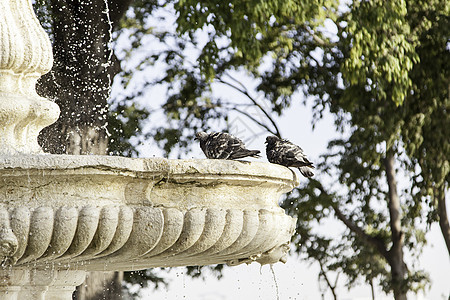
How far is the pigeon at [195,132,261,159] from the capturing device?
363 centimetres

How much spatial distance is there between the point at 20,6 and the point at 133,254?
1677 mm

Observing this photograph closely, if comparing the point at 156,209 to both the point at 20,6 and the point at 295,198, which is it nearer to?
the point at 20,6

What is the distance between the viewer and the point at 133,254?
132 inches

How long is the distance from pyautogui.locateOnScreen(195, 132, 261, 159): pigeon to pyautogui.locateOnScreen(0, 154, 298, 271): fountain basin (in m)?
0.12

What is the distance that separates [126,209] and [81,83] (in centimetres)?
532

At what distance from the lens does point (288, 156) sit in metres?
3.86

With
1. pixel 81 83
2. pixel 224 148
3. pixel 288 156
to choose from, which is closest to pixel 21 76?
pixel 224 148

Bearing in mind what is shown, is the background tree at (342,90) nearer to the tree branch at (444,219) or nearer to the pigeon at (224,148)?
the tree branch at (444,219)

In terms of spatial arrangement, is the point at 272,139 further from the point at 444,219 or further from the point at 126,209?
the point at 444,219

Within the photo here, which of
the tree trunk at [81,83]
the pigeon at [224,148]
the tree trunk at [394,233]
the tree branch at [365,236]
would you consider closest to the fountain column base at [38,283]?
the pigeon at [224,148]

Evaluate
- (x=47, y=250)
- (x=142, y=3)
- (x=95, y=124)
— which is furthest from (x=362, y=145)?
(x=47, y=250)

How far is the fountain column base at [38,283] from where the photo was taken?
3.74 meters

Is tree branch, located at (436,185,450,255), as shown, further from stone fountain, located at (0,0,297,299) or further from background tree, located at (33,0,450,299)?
stone fountain, located at (0,0,297,299)

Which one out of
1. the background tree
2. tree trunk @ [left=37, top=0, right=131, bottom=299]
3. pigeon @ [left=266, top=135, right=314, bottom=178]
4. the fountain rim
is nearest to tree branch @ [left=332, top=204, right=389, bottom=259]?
the background tree
